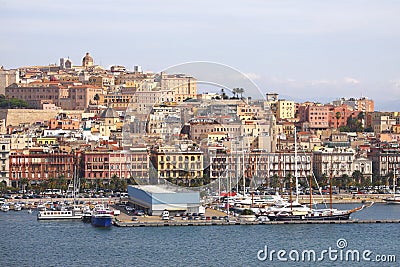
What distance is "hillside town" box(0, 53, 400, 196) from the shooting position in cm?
2397

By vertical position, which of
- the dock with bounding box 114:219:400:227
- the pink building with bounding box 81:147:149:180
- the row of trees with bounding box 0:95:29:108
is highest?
the row of trees with bounding box 0:95:29:108

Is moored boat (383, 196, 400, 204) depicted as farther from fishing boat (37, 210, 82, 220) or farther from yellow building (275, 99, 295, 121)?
yellow building (275, 99, 295, 121)

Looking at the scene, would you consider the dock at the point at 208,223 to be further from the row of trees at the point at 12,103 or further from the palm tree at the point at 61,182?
the row of trees at the point at 12,103

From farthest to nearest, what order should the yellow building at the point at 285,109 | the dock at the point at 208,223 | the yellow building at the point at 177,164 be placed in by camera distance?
the yellow building at the point at 285,109
the yellow building at the point at 177,164
the dock at the point at 208,223

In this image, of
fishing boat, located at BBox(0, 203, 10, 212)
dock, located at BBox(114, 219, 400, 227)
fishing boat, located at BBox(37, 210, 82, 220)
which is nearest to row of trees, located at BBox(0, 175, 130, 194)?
fishing boat, located at BBox(0, 203, 10, 212)

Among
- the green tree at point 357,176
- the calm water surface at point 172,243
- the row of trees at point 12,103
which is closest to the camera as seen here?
the calm water surface at point 172,243

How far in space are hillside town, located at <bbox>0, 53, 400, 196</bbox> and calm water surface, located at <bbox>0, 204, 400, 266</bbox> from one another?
11.1 feet

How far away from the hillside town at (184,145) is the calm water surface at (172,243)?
3.38m

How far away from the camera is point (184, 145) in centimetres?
2478

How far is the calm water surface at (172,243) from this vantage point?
14867mm

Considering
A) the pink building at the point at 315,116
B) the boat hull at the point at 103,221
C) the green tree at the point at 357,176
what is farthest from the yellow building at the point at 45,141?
the boat hull at the point at 103,221

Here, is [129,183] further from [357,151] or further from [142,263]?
[142,263]

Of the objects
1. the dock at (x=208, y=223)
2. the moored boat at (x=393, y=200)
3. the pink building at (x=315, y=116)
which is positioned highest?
the pink building at (x=315, y=116)

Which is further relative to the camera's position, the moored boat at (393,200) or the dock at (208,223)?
the moored boat at (393,200)
